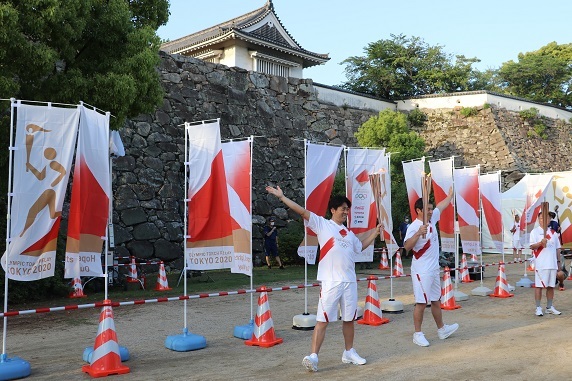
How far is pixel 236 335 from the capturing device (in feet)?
27.1

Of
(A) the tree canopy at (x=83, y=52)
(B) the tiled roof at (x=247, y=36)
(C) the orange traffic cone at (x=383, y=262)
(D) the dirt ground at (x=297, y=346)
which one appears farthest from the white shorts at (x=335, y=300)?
(B) the tiled roof at (x=247, y=36)

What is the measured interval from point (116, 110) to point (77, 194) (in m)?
4.47

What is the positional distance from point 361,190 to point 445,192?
2794 mm

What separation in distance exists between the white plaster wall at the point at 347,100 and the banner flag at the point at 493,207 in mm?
13549

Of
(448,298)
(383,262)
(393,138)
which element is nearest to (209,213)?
(448,298)

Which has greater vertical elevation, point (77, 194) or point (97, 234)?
Answer: point (77, 194)

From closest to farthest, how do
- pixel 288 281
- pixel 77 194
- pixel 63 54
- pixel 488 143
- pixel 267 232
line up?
pixel 77 194 < pixel 63 54 < pixel 288 281 < pixel 267 232 < pixel 488 143

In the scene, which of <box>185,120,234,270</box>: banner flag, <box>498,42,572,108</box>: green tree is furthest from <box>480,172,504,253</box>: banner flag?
<box>498,42,572,108</box>: green tree

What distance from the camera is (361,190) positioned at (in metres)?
10.1

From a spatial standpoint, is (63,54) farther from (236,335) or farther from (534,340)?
(534,340)

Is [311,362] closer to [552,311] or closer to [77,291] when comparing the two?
[552,311]

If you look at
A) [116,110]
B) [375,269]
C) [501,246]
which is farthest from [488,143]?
[116,110]

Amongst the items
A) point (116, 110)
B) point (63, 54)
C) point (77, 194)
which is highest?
point (63, 54)

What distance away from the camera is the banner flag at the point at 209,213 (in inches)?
314
